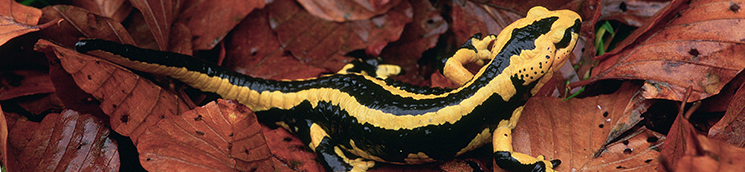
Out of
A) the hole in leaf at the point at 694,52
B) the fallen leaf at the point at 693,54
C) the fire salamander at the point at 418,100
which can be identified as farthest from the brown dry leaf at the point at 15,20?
the hole in leaf at the point at 694,52

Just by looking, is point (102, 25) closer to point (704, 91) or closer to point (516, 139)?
point (516, 139)

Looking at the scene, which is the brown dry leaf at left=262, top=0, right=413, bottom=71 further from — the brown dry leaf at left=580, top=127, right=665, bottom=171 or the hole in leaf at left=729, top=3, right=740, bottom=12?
the hole in leaf at left=729, top=3, right=740, bottom=12

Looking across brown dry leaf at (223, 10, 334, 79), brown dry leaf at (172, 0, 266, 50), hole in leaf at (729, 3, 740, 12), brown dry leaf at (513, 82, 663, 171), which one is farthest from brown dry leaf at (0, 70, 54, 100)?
hole in leaf at (729, 3, 740, 12)

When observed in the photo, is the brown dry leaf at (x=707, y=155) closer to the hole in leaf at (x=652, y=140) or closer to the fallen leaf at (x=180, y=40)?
the hole in leaf at (x=652, y=140)

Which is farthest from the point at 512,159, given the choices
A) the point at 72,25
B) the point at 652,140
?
the point at 72,25

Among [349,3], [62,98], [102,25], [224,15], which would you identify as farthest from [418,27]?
[62,98]

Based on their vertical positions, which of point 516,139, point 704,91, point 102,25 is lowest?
point 516,139

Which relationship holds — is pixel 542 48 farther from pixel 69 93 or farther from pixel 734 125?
pixel 69 93
